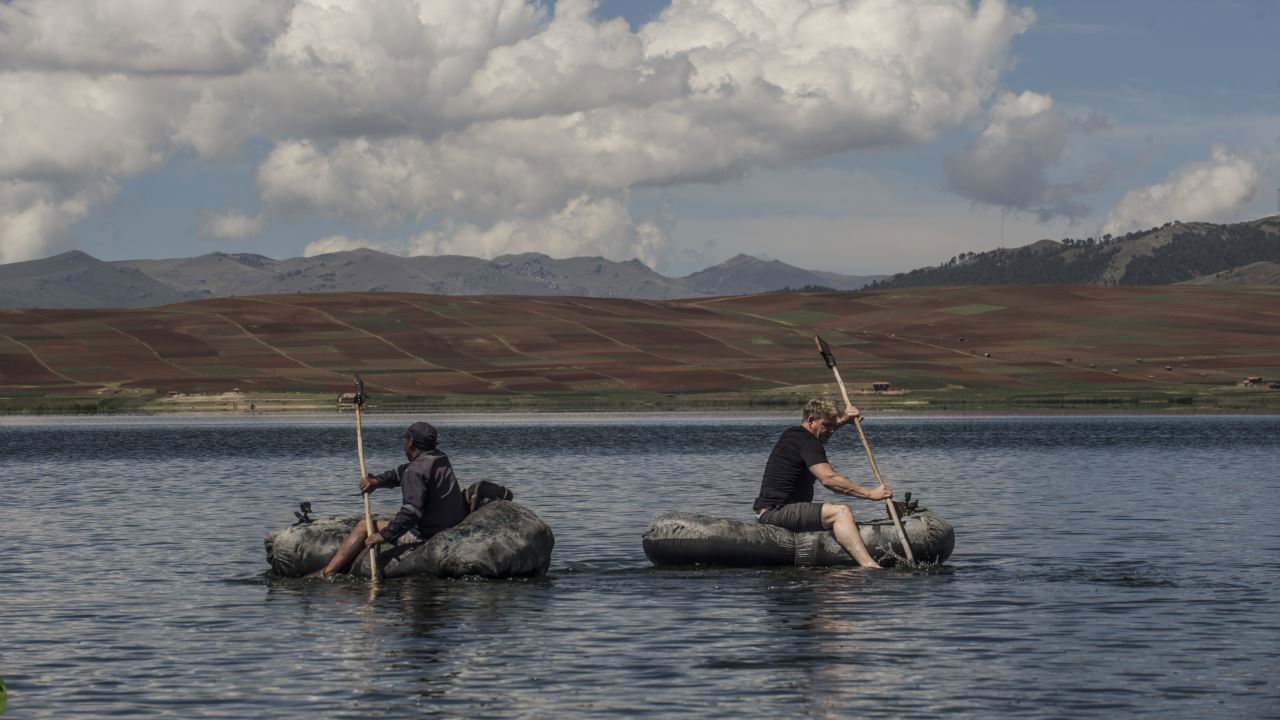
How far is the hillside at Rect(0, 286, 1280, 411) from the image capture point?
409ft

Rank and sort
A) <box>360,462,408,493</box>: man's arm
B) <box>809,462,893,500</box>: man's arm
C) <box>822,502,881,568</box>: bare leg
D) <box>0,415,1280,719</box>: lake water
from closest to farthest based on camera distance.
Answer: <box>0,415,1280,719</box>: lake water < <box>360,462,408,493</box>: man's arm < <box>809,462,893,500</box>: man's arm < <box>822,502,881,568</box>: bare leg

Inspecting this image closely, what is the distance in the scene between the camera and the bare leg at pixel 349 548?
24766mm

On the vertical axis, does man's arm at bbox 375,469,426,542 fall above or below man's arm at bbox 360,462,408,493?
below

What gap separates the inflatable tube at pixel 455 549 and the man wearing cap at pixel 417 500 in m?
0.19

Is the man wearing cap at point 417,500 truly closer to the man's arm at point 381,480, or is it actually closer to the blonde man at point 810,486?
the man's arm at point 381,480

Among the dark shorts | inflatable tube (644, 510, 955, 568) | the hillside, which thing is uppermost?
the hillside

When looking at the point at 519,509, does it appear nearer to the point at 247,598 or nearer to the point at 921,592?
the point at 247,598

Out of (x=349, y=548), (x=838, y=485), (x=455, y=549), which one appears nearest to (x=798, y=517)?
(x=838, y=485)

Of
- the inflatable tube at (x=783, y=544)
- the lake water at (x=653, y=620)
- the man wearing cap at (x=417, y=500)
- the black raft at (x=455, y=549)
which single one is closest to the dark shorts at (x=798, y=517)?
the inflatable tube at (x=783, y=544)

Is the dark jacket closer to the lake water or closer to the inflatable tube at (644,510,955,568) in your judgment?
the lake water

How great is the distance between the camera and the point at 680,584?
24.5 meters

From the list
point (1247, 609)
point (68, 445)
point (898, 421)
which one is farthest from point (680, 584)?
point (898, 421)

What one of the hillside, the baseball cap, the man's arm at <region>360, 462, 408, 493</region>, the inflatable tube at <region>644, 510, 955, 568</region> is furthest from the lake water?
the hillside

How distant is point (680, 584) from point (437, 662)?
693 centimetres
